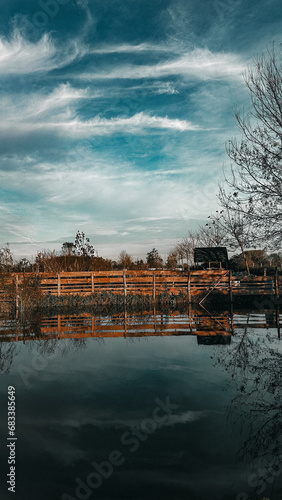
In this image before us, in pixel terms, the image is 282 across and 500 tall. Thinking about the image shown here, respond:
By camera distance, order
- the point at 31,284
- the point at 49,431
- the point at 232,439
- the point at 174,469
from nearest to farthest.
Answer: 1. the point at 174,469
2. the point at 232,439
3. the point at 49,431
4. the point at 31,284

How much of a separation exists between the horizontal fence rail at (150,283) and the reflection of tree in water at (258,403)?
43.9 ft

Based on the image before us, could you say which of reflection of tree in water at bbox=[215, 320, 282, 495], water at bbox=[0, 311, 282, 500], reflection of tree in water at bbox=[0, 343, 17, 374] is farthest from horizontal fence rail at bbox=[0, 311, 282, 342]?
reflection of tree in water at bbox=[215, 320, 282, 495]

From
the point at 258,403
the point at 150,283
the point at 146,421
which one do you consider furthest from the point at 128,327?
the point at 150,283

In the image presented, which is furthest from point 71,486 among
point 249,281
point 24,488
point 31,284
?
point 249,281

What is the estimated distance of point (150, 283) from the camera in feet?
77.2

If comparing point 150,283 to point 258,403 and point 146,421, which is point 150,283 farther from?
point 146,421

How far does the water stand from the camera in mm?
3303

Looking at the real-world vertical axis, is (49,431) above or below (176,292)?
below

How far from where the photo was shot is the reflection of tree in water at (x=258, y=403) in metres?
3.62

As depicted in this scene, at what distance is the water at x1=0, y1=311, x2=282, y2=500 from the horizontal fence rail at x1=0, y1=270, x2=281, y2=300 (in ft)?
42.2

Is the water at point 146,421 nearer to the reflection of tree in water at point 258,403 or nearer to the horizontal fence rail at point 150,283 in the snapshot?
the reflection of tree in water at point 258,403

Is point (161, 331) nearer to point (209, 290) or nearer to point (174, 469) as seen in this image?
point (174, 469)

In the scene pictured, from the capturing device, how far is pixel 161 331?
39.7 ft

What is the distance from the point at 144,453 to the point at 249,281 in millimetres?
21809
